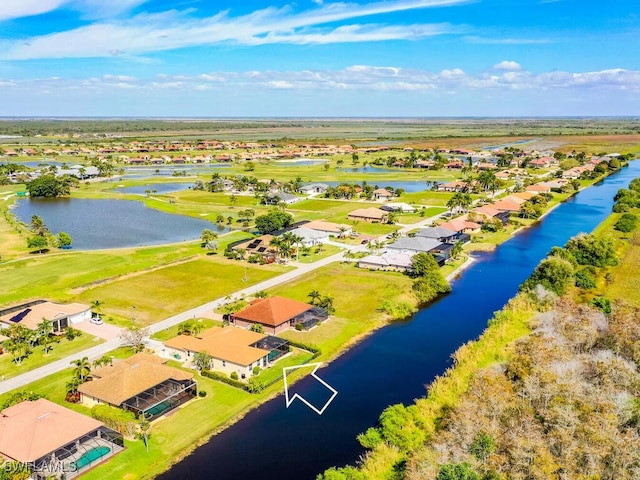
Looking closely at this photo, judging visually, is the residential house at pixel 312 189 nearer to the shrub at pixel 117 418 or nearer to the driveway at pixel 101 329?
the driveway at pixel 101 329

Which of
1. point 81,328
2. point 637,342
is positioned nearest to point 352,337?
point 637,342

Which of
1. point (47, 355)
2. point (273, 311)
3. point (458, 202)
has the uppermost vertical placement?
point (458, 202)

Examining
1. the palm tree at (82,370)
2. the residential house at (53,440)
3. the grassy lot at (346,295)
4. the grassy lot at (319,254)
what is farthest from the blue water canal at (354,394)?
the grassy lot at (319,254)

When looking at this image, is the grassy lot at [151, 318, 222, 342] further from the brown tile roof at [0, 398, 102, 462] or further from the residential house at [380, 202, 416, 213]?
the residential house at [380, 202, 416, 213]

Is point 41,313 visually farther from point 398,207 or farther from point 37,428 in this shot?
point 398,207

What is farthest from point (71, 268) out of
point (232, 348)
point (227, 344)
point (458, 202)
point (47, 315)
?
point (458, 202)
